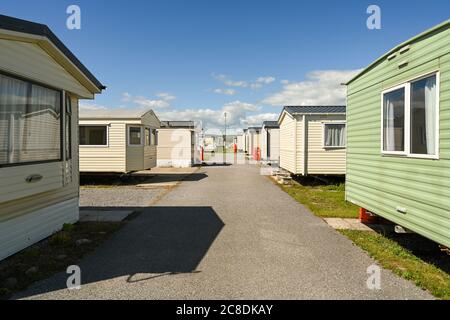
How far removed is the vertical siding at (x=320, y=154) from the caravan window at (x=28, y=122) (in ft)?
32.3

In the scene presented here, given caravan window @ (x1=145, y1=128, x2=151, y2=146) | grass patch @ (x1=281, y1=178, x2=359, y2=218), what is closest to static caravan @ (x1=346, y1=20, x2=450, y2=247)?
grass patch @ (x1=281, y1=178, x2=359, y2=218)

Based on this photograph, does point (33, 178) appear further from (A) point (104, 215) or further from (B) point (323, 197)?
(B) point (323, 197)

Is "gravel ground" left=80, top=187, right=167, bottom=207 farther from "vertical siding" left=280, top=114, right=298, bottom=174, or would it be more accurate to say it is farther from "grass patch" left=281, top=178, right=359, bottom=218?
"vertical siding" left=280, top=114, right=298, bottom=174

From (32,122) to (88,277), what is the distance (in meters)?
2.78

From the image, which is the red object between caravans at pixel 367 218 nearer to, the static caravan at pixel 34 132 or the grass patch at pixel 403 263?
the grass patch at pixel 403 263

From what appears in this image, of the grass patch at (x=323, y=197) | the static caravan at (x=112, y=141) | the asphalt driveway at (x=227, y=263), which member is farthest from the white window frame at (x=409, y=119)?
the static caravan at (x=112, y=141)

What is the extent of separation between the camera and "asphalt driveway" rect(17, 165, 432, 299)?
3888mm

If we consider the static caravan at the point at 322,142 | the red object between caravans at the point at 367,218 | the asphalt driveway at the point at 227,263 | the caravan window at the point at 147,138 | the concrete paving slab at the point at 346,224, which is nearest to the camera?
the asphalt driveway at the point at 227,263

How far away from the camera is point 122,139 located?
14.2 metres

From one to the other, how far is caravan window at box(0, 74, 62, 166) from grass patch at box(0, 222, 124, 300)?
1439 mm

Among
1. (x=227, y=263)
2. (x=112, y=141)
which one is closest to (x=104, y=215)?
(x=227, y=263)

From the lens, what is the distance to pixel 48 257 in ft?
16.5

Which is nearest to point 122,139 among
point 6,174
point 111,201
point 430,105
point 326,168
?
point 111,201

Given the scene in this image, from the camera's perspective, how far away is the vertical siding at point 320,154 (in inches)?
526
